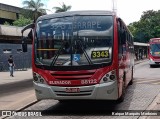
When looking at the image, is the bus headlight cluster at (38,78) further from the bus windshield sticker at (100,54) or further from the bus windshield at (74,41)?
the bus windshield sticker at (100,54)

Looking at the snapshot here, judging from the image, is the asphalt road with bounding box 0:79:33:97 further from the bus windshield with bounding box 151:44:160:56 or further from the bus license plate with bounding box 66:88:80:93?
the bus windshield with bounding box 151:44:160:56

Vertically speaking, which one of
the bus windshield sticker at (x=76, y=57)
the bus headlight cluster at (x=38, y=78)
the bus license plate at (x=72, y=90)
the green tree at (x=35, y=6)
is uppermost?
the green tree at (x=35, y=6)

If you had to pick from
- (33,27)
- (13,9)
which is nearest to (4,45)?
(33,27)

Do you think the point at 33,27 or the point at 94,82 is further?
the point at 33,27

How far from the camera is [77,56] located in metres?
10.1

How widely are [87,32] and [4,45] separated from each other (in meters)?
29.6

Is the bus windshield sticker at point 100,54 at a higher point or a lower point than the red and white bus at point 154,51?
higher

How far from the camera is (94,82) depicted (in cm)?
984

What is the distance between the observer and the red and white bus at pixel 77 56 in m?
9.89

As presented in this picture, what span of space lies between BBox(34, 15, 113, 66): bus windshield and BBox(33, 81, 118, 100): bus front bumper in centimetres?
66

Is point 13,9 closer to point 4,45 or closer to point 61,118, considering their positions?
point 4,45

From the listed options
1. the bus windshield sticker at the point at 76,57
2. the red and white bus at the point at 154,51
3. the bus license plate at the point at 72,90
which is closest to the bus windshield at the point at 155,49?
the red and white bus at the point at 154,51

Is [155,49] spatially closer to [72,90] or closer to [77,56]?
[77,56]

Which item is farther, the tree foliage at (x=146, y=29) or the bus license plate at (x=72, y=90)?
the tree foliage at (x=146, y=29)
